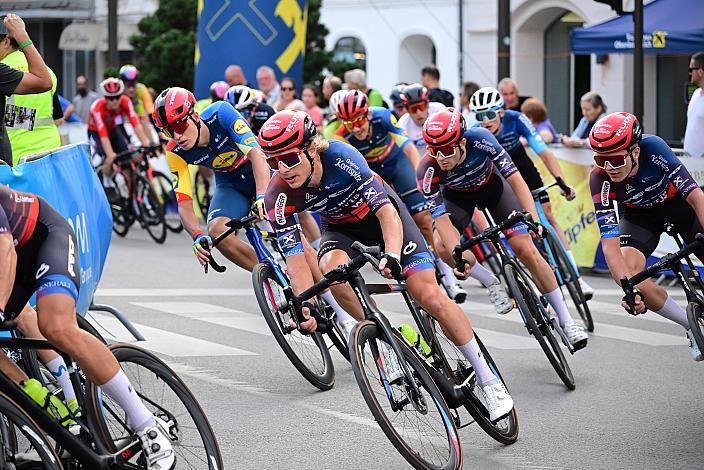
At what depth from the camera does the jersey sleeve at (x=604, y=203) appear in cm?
795

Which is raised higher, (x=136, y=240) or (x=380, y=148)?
(x=380, y=148)

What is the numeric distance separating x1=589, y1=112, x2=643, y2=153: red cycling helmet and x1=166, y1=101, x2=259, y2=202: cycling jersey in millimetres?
2658

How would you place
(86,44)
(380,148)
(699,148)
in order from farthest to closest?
(86,44)
(699,148)
(380,148)

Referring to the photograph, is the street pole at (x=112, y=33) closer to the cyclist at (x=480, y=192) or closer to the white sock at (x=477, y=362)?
the cyclist at (x=480, y=192)

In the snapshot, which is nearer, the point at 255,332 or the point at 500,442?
the point at 500,442

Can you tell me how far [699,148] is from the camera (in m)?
12.9

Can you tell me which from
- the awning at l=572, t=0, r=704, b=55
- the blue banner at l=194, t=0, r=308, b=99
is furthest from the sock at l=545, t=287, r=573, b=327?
the blue banner at l=194, t=0, r=308, b=99

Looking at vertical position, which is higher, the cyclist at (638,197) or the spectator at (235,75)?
the spectator at (235,75)

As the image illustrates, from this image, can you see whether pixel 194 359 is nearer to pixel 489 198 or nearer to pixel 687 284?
pixel 489 198

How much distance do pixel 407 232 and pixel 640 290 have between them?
1825 millimetres

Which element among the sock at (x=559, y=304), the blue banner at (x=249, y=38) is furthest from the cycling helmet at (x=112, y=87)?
the sock at (x=559, y=304)

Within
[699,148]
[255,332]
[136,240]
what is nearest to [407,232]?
[255,332]

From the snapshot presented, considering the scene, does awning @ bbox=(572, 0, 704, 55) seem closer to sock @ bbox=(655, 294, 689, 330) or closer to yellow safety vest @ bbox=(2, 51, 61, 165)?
sock @ bbox=(655, 294, 689, 330)

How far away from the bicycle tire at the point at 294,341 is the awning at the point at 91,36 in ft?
111
